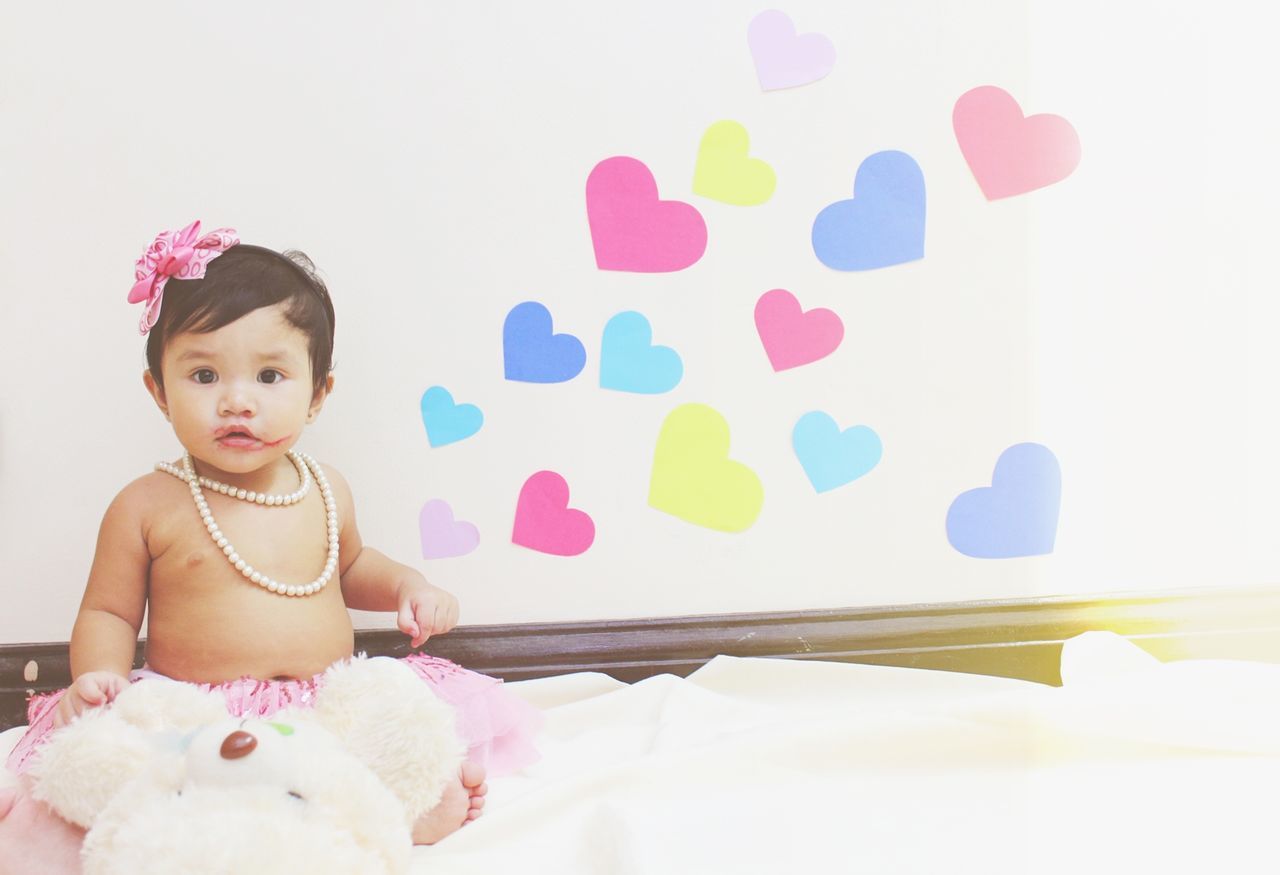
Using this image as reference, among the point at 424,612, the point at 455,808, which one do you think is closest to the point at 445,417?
the point at 424,612

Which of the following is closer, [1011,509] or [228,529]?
[228,529]

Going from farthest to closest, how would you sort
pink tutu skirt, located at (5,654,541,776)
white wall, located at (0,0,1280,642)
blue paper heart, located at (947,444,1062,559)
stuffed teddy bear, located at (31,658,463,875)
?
blue paper heart, located at (947,444,1062,559) → white wall, located at (0,0,1280,642) → pink tutu skirt, located at (5,654,541,776) → stuffed teddy bear, located at (31,658,463,875)

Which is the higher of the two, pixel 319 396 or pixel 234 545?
pixel 319 396

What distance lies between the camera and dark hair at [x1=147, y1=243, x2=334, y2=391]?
2.96 feet

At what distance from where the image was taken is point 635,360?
1167 millimetres

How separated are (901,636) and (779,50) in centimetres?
68

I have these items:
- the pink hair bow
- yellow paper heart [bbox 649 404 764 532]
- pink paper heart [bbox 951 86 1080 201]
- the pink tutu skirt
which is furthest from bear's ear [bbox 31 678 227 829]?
pink paper heart [bbox 951 86 1080 201]

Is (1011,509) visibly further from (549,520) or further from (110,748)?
(110,748)

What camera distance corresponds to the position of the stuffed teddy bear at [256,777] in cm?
56

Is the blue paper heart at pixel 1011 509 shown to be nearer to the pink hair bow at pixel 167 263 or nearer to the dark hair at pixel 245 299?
the dark hair at pixel 245 299

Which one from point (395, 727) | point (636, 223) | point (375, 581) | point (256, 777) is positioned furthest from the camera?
point (636, 223)

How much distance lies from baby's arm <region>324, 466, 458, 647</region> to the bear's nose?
1.27 feet

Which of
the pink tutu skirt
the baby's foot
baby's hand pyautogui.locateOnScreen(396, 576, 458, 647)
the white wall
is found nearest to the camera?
the baby's foot

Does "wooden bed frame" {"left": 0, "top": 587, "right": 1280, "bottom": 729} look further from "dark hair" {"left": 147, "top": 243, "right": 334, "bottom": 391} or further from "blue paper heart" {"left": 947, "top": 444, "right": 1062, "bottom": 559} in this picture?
"dark hair" {"left": 147, "top": 243, "right": 334, "bottom": 391}
